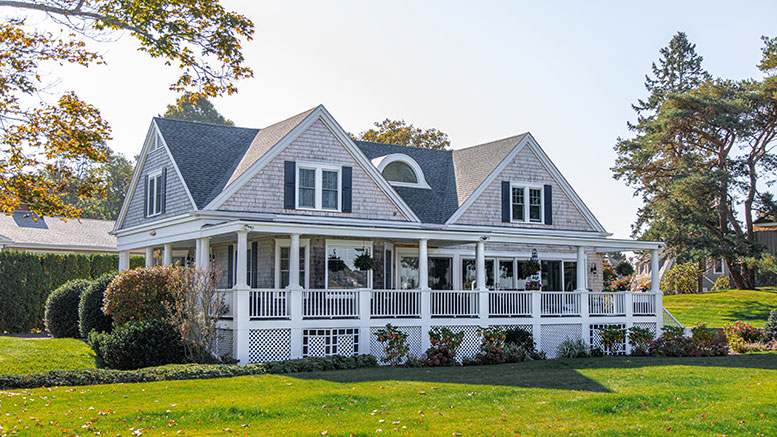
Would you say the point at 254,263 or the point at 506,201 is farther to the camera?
the point at 506,201

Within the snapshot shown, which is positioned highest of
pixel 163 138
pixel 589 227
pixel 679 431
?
pixel 163 138

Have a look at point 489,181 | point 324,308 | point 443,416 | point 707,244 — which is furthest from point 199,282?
point 707,244

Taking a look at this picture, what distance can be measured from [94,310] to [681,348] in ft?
56.0

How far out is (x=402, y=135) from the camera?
4347 centimetres

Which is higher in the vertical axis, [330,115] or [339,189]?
[330,115]

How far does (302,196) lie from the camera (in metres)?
21.8

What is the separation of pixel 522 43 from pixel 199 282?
363 inches

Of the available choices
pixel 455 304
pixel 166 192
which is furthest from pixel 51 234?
pixel 455 304

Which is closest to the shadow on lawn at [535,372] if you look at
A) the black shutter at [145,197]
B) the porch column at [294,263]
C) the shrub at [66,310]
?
the porch column at [294,263]

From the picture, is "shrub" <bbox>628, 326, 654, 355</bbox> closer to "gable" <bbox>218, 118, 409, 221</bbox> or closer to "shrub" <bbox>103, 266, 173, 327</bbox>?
"gable" <bbox>218, 118, 409, 221</bbox>

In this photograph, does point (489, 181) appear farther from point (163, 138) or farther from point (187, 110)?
point (187, 110)

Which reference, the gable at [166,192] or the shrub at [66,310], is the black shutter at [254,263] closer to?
the gable at [166,192]

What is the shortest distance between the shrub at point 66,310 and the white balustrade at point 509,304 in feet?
40.9

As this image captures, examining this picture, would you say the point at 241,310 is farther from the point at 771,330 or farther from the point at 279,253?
the point at 771,330
